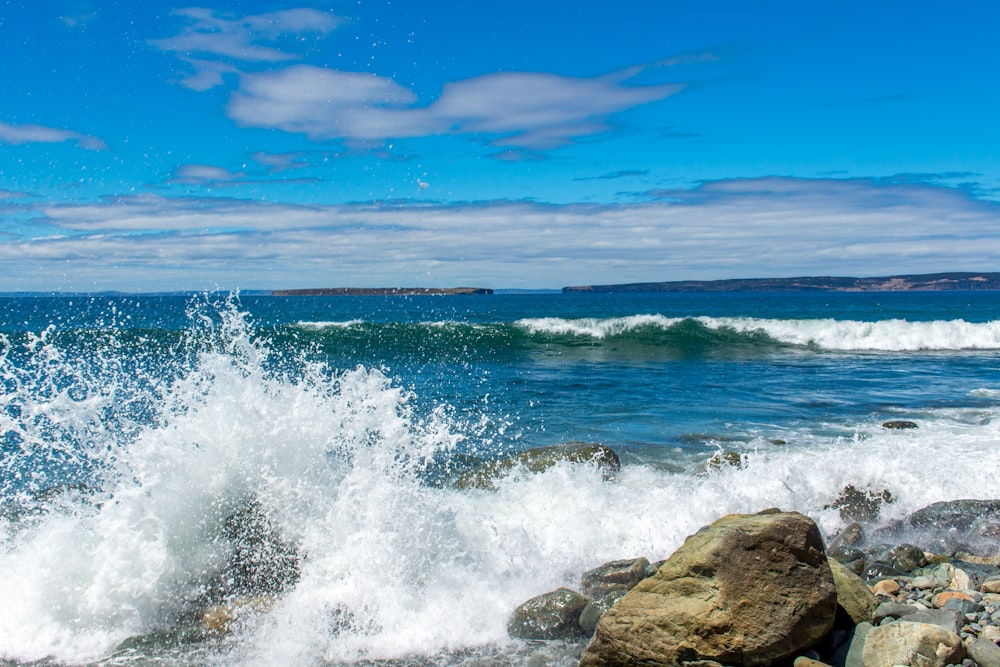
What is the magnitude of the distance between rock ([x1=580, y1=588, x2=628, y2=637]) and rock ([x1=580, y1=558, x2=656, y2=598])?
43 centimetres

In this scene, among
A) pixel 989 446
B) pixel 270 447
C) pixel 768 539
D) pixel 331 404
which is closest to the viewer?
pixel 768 539

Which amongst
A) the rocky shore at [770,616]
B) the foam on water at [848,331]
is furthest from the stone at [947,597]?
the foam on water at [848,331]

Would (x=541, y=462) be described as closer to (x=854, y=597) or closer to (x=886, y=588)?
(x=886, y=588)

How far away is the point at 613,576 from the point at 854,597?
6.68 feet

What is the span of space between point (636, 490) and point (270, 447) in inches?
170

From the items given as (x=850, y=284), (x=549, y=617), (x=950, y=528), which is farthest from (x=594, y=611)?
(x=850, y=284)

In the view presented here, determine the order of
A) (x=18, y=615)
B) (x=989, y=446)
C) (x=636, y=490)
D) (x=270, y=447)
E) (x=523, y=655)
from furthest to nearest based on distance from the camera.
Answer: (x=989, y=446) < (x=636, y=490) < (x=270, y=447) < (x=18, y=615) < (x=523, y=655)

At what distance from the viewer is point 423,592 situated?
6262 millimetres

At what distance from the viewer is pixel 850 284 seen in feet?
434

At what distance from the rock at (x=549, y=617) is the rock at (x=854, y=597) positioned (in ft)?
6.20

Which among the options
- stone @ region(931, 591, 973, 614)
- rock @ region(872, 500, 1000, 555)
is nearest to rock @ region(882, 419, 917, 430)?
rock @ region(872, 500, 1000, 555)

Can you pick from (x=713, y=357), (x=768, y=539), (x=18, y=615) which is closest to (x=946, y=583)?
(x=768, y=539)

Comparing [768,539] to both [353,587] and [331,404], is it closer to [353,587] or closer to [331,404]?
[353,587]

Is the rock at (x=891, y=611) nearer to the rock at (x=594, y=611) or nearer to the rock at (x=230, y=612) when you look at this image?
the rock at (x=594, y=611)
